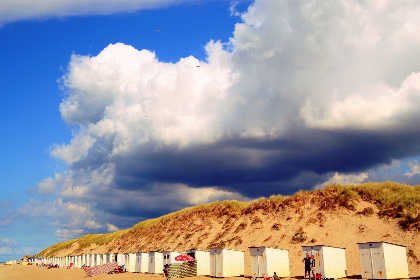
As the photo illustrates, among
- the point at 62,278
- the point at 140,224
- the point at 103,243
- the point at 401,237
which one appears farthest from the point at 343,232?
the point at 103,243

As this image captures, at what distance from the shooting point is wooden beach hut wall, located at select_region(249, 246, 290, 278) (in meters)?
31.4

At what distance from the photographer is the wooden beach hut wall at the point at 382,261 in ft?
87.8

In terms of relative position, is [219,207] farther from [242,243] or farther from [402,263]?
[402,263]

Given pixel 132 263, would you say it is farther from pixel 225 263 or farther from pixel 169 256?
pixel 225 263

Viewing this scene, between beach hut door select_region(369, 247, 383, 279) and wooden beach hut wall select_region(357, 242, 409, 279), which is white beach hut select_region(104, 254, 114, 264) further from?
beach hut door select_region(369, 247, 383, 279)

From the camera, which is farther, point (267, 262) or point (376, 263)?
point (267, 262)

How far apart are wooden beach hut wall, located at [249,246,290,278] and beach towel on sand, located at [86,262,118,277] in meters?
25.7

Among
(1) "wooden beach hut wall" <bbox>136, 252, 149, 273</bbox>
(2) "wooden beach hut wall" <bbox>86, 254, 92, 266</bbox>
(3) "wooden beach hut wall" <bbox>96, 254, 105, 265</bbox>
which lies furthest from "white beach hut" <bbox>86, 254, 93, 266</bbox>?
(1) "wooden beach hut wall" <bbox>136, 252, 149, 273</bbox>

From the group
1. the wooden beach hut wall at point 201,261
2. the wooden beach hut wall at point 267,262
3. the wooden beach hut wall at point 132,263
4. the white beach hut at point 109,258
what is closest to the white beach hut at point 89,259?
the white beach hut at point 109,258

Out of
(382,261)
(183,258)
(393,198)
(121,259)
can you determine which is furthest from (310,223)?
(121,259)

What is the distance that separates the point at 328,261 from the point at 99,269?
3300 centimetres

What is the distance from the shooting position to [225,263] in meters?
34.3

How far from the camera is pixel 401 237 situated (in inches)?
1463

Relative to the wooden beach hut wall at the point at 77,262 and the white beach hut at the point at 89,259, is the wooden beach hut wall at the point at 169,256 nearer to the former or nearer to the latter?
the white beach hut at the point at 89,259
